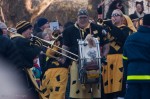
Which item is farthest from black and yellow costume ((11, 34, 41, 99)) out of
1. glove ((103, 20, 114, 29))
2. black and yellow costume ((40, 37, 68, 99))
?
glove ((103, 20, 114, 29))

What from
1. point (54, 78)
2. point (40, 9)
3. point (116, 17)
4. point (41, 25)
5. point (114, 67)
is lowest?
point (40, 9)

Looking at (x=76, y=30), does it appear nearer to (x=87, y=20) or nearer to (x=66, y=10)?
(x=87, y=20)

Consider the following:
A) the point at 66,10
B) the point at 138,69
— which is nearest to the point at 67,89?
the point at 138,69

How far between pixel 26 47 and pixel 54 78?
1488mm

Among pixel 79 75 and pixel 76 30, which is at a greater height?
pixel 76 30

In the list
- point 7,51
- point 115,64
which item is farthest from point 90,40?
point 7,51

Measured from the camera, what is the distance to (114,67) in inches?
555

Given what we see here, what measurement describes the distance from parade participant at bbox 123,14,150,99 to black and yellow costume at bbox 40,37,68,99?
2.98 meters

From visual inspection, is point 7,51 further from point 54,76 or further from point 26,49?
point 54,76

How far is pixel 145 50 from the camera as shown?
1095cm

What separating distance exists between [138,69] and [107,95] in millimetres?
3325

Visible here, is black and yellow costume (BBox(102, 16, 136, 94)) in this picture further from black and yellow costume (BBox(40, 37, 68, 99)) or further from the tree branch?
the tree branch

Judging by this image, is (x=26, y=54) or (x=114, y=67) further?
(x=114, y=67)

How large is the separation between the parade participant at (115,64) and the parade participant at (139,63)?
108 inches
